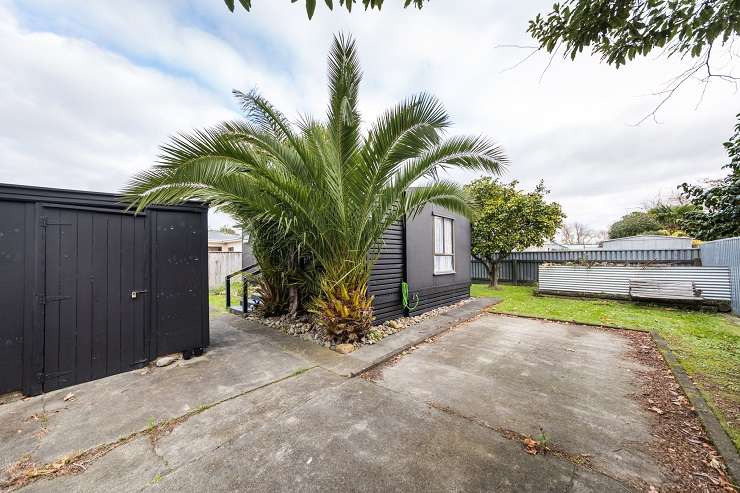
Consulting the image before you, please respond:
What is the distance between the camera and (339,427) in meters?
2.20

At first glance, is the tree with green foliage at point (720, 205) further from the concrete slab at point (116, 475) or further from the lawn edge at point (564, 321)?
the concrete slab at point (116, 475)

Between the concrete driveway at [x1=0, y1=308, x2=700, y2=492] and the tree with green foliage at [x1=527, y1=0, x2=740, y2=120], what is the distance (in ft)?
10.1

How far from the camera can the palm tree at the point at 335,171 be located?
287cm

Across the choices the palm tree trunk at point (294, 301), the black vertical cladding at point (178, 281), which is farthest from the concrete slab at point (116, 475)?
the palm tree trunk at point (294, 301)

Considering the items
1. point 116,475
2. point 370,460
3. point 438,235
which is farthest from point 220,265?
point 370,460

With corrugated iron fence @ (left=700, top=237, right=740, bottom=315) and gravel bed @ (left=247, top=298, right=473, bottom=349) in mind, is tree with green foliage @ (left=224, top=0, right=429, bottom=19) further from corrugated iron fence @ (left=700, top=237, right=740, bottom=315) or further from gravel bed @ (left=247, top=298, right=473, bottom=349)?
corrugated iron fence @ (left=700, top=237, right=740, bottom=315)

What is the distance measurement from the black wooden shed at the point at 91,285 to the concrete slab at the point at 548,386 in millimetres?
3011

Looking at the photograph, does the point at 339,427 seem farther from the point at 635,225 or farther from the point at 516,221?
the point at 635,225

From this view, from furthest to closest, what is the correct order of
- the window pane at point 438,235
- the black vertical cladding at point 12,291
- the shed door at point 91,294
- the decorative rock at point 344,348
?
1. the window pane at point 438,235
2. the decorative rock at point 344,348
3. the shed door at point 91,294
4. the black vertical cladding at point 12,291

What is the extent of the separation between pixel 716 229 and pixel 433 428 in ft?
30.0

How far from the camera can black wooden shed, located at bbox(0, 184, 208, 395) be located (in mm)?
2637

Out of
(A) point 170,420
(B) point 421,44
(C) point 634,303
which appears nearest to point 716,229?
(C) point 634,303

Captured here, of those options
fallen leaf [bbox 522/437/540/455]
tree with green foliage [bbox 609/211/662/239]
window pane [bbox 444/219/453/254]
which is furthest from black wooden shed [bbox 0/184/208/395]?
tree with green foliage [bbox 609/211/662/239]

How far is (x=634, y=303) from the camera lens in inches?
282
